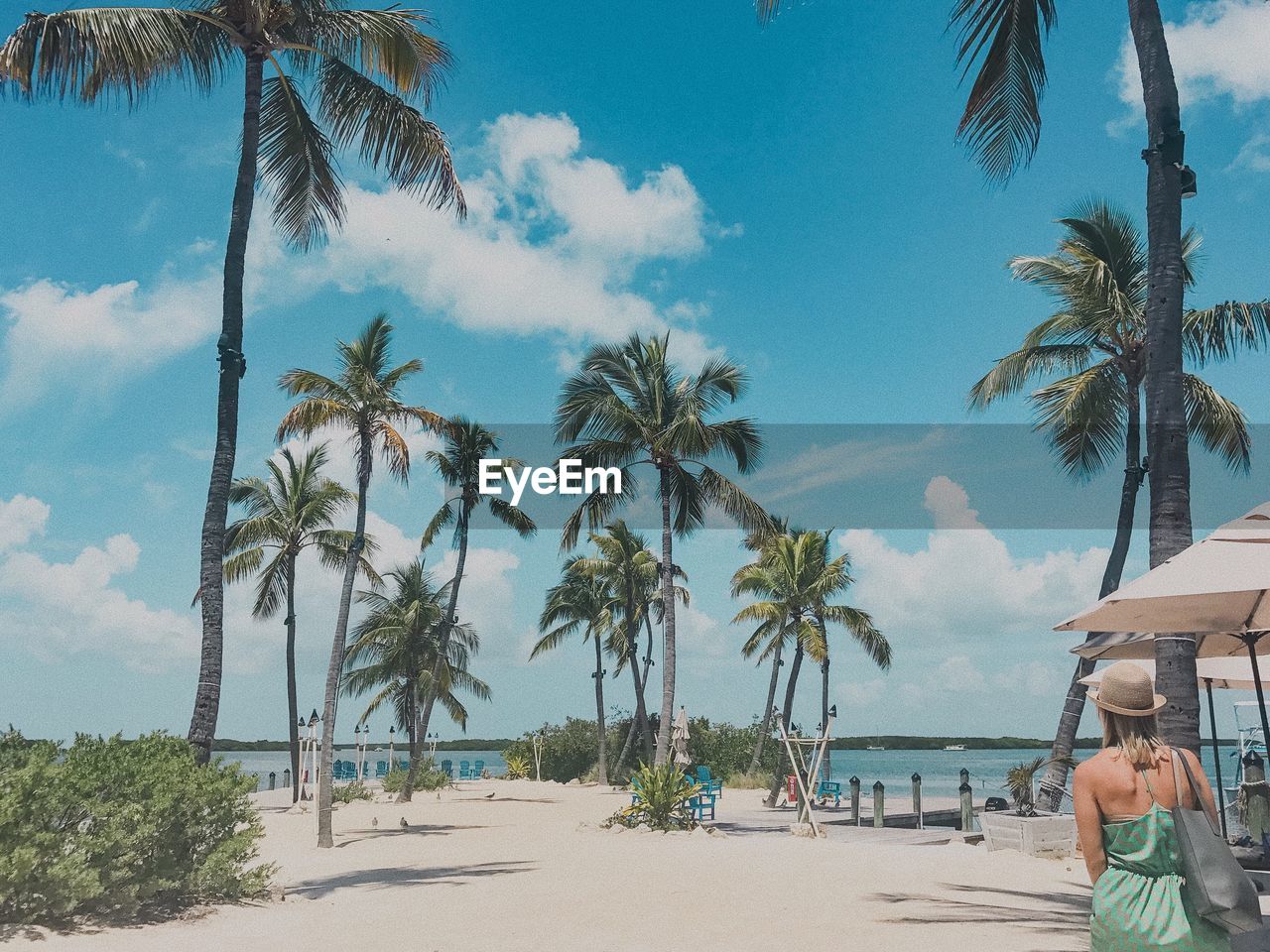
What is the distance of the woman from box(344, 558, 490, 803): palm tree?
1411 inches

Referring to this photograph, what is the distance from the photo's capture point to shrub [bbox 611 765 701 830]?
19359mm

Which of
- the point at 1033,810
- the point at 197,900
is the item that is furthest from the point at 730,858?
the point at 197,900

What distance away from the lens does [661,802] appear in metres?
19.4

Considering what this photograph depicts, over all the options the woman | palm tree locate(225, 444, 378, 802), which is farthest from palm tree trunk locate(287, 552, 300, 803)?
the woman

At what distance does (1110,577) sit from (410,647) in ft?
92.6

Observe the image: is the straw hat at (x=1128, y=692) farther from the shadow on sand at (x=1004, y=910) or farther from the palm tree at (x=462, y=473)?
the palm tree at (x=462, y=473)

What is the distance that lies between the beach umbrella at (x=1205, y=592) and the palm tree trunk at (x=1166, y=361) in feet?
2.09

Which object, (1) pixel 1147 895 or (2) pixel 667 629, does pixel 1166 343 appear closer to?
(1) pixel 1147 895

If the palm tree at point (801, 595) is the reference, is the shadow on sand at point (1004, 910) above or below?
below

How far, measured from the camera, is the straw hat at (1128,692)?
369 centimetres

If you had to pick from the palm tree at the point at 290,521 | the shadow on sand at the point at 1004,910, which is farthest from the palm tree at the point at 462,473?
the shadow on sand at the point at 1004,910

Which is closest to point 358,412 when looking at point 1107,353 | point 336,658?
point 336,658

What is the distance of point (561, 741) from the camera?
42.9 meters

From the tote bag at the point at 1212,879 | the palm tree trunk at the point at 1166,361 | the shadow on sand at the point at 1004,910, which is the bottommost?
the shadow on sand at the point at 1004,910
